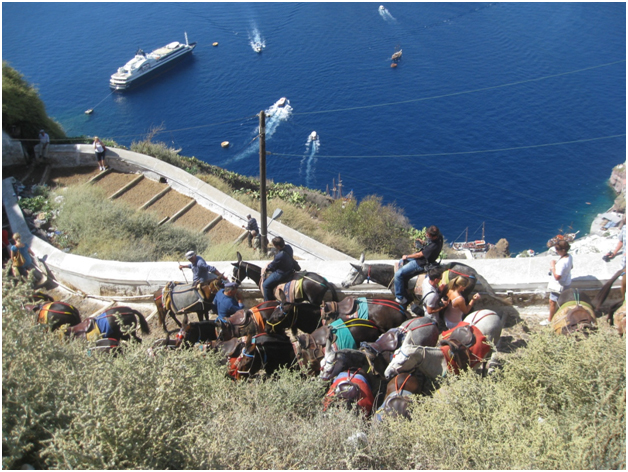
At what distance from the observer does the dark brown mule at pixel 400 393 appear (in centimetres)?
653

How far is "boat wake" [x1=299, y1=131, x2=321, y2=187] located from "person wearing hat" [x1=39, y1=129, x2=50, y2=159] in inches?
1270

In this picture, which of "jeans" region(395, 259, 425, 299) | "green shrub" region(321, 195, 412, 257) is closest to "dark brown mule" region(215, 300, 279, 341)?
"jeans" region(395, 259, 425, 299)

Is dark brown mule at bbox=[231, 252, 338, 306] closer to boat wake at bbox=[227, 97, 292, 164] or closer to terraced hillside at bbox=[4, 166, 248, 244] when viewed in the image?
terraced hillside at bbox=[4, 166, 248, 244]

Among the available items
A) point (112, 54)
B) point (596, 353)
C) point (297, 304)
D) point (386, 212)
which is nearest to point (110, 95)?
point (112, 54)

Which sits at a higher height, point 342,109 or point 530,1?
point 530,1

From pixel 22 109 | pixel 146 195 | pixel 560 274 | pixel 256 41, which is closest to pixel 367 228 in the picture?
pixel 146 195

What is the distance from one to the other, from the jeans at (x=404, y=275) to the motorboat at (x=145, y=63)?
195 ft

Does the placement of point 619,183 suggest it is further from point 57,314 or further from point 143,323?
point 57,314

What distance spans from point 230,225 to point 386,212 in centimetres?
843

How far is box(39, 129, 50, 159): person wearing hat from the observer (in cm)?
1853

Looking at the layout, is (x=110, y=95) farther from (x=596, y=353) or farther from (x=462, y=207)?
(x=596, y=353)

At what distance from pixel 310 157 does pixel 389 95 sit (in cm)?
1471

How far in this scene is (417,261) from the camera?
8750 millimetres

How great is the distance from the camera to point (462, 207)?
48.4m
